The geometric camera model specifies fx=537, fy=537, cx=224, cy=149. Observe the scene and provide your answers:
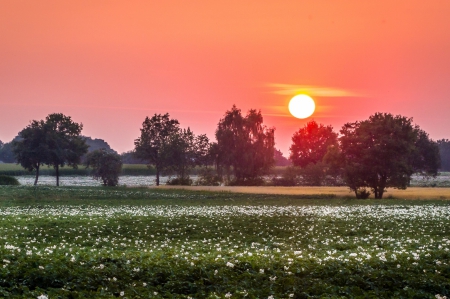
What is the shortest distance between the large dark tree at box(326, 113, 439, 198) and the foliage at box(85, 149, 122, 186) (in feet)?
161

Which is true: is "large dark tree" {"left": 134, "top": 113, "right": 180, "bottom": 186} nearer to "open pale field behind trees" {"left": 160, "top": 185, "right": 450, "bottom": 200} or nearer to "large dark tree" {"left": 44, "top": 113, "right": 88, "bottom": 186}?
"large dark tree" {"left": 44, "top": 113, "right": 88, "bottom": 186}

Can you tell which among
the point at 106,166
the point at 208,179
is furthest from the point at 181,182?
the point at 106,166

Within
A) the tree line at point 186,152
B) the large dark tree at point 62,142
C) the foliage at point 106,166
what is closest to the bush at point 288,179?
the tree line at point 186,152

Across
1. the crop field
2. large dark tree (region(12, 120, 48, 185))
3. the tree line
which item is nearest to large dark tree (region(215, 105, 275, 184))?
the tree line

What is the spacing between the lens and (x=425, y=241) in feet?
74.5

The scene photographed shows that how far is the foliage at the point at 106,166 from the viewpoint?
347ft

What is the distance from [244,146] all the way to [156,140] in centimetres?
1979

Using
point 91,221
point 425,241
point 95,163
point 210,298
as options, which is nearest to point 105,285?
point 210,298

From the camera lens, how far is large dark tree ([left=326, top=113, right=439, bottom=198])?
68188 mm

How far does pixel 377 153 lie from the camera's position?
68438 mm

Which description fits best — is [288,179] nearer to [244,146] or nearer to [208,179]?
[244,146]

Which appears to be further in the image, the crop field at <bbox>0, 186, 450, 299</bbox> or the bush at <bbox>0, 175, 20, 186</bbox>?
the bush at <bbox>0, 175, 20, 186</bbox>

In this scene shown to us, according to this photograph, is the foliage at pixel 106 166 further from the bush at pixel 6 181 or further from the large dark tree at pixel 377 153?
the large dark tree at pixel 377 153

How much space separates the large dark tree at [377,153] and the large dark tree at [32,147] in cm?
5981
